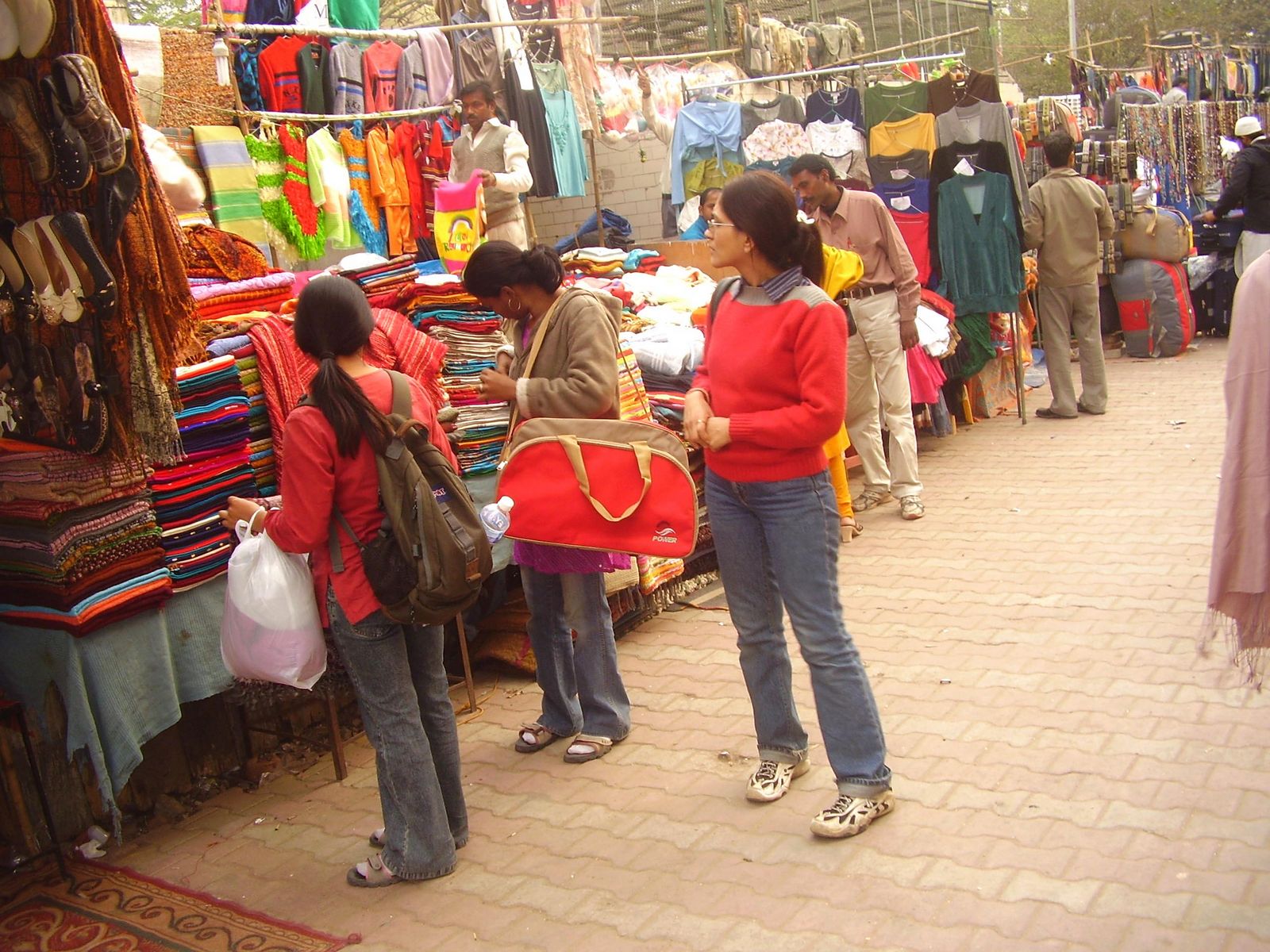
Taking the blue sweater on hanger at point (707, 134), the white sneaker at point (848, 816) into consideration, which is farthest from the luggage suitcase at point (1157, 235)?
the white sneaker at point (848, 816)

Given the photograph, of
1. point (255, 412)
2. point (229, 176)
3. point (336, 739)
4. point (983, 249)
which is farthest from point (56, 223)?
point (983, 249)

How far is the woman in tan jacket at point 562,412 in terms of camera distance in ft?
13.2

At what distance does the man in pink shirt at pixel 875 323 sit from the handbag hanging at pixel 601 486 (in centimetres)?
351

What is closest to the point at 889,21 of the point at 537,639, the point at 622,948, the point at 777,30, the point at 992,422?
the point at 777,30

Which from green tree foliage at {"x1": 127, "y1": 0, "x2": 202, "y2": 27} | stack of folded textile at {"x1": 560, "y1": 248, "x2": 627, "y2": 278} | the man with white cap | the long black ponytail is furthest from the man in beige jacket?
green tree foliage at {"x1": 127, "y1": 0, "x2": 202, "y2": 27}

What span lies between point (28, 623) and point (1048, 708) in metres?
3.61

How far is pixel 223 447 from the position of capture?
13.7 ft

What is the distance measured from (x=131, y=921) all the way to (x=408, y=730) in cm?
107

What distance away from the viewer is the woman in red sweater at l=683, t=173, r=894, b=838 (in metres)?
3.33

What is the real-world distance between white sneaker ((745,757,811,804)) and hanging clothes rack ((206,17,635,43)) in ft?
18.7

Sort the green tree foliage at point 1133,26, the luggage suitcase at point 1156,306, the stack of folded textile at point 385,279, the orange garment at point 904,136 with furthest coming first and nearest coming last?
the green tree foliage at point 1133,26 < the luggage suitcase at point 1156,306 < the orange garment at point 904,136 < the stack of folded textile at point 385,279

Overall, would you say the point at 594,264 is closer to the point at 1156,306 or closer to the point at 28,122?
the point at 28,122

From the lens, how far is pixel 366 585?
3289 millimetres

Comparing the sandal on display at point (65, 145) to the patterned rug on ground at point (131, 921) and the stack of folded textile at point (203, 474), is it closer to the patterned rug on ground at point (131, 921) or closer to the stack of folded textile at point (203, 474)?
the stack of folded textile at point (203, 474)
